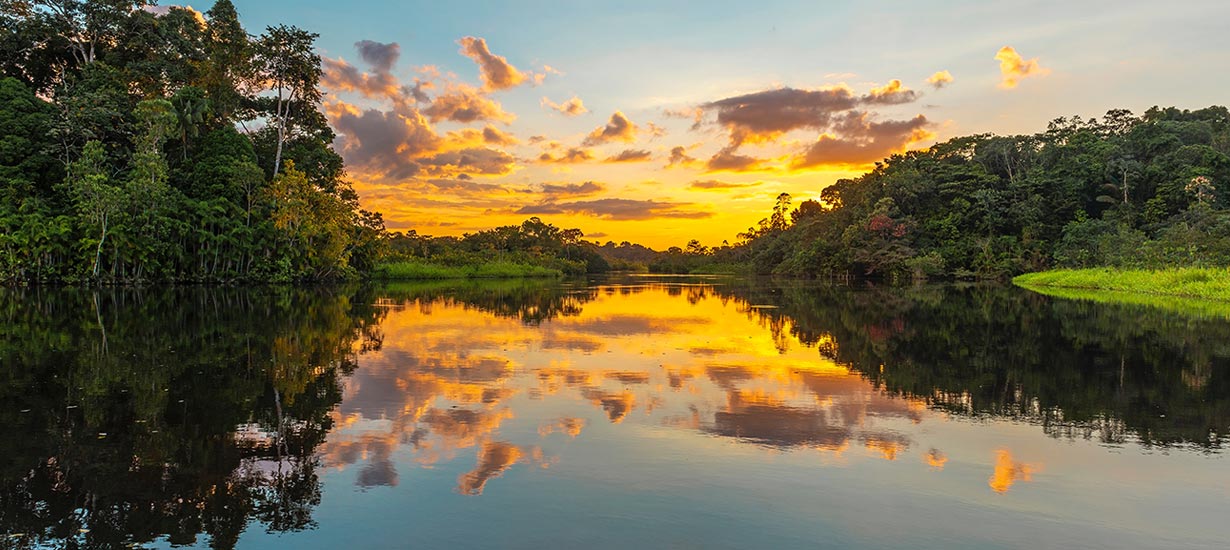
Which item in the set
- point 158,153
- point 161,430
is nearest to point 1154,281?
point 161,430

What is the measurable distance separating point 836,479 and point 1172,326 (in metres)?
17.9

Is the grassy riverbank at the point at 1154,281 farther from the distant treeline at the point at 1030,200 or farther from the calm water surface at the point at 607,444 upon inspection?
the calm water surface at the point at 607,444

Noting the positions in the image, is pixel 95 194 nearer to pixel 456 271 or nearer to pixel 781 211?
pixel 456 271

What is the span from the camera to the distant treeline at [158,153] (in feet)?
118

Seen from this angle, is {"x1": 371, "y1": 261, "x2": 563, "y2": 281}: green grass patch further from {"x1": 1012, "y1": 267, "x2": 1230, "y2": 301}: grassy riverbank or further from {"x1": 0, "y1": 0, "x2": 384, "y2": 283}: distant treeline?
{"x1": 1012, "y1": 267, "x2": 1230, "y2": 301}: grassy riverbank

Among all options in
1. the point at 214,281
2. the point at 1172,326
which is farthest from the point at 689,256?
the point at 1172,326

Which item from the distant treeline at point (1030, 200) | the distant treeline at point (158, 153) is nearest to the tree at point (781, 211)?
the distant treeline at point (1030, 200)

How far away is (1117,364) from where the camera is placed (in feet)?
38.4

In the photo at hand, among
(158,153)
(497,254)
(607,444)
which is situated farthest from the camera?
(497,254)

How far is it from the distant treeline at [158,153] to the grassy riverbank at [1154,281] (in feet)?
155

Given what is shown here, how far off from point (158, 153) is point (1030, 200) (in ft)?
221

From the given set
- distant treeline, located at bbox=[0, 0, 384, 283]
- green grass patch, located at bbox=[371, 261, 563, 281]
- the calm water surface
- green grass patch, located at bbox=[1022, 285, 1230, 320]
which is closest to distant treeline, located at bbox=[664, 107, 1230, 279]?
green grass patch, located at bbox=[1022, 285, 1230, 320]

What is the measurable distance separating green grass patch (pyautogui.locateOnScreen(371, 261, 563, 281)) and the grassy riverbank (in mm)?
49933

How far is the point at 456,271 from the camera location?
69625 millimetres
